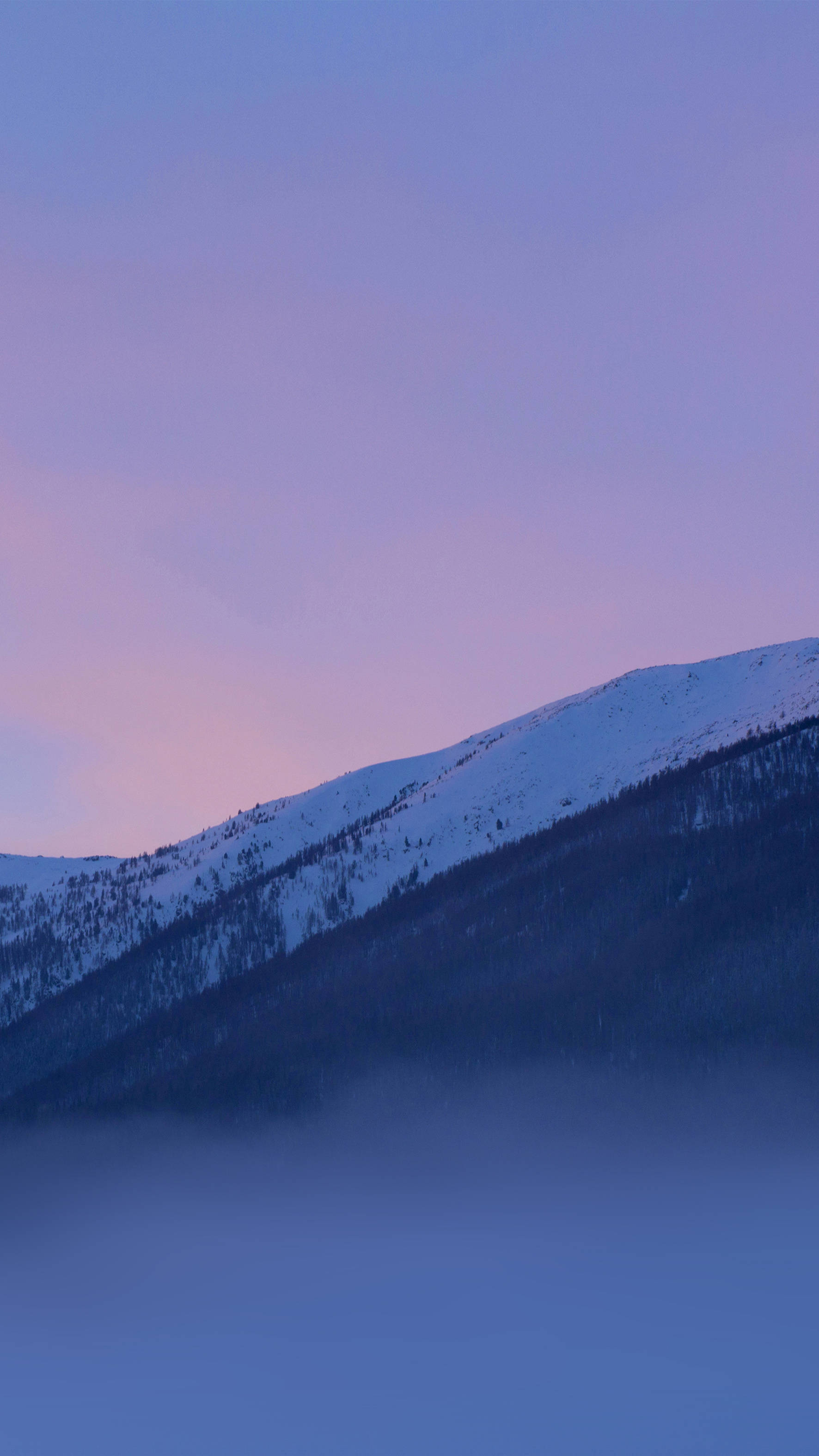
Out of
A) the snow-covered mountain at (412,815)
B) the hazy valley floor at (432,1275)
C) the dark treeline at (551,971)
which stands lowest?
the hazy valley floor at (432,1275)

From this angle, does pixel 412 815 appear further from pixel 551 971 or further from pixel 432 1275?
pixel 432 1275

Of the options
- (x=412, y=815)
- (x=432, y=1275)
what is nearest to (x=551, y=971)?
(x=432, y=1275)

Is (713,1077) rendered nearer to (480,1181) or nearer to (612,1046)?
(612,1046)

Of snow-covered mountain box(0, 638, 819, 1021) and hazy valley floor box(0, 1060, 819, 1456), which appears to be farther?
snow-covered mountain box(0, 638, 819, 1021)

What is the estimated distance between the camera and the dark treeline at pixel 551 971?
70000 mm

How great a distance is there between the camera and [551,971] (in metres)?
76.9

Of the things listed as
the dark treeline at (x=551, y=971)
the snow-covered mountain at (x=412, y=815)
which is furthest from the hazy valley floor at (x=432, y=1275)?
the snow-covered mountain at (x=412, y=815)

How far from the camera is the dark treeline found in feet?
230

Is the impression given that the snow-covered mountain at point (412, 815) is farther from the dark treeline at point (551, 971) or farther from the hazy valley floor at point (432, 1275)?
the hazy valley floor at point (432, 1275)

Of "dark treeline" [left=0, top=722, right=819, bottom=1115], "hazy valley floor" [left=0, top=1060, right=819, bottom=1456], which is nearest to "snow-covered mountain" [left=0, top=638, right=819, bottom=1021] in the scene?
"dark treeline" [left=0, top=722, right=819, bottom=1115]

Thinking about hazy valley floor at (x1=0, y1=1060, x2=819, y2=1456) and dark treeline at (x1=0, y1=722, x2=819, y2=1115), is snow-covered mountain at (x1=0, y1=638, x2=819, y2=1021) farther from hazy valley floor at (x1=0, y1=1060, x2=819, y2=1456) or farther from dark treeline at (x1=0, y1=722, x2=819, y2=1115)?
hazy valley floor at (x1=0, y1=1060, x2=819, y2=1456)

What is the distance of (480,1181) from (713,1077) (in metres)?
14.9

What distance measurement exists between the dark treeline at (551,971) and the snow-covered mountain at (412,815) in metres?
6.25

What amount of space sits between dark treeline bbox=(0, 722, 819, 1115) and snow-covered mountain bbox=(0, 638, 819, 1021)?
20.5 ft
